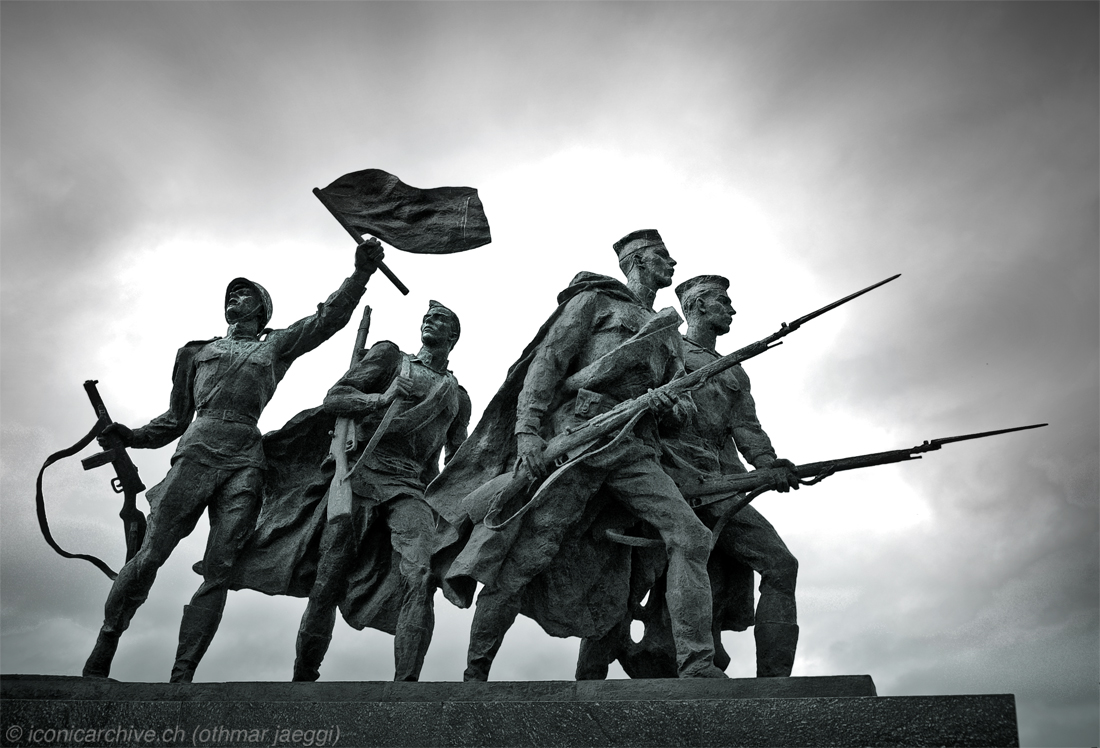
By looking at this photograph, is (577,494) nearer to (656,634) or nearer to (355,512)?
(656,634)

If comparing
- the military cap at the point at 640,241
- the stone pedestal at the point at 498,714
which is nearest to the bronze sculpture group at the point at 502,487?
the military cap at the point at 640,241

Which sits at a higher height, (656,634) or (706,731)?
(656,634)

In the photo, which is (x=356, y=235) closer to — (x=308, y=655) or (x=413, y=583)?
(x=413, y=583)

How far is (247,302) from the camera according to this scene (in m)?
8.41

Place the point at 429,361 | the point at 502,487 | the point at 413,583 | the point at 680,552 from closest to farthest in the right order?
the point at 680,552 < the point at 502,487 < the point at 413,583 < the point at 429,361

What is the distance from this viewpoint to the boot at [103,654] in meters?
6.90

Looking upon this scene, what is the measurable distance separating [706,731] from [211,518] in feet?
13.9

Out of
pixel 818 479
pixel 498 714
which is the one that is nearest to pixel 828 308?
pixel 818 479

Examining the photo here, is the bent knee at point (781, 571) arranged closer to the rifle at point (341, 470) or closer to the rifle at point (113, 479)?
the rifle at point (341, 470)

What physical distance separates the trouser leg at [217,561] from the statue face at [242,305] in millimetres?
1505

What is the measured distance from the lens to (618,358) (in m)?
6.92

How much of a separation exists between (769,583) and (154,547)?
444cm

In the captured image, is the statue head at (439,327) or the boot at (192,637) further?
the statue head at (439,327)

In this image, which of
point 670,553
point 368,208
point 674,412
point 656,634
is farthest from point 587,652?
point 368,208
